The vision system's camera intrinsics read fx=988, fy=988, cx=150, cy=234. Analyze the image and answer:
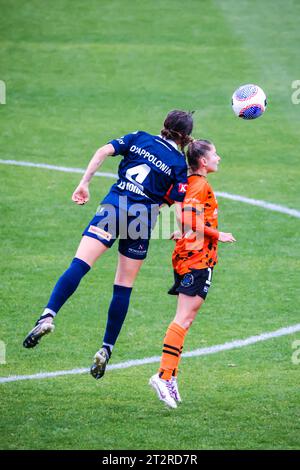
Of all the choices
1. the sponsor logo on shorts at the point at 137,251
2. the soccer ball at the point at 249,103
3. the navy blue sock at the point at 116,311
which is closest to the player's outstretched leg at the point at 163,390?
the navy blue sock at the point at 116,311

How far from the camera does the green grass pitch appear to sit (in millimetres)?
8055

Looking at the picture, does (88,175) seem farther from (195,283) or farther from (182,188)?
(195,283)

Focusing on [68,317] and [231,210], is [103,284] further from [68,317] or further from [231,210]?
[231,210]

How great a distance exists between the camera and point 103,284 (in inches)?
467

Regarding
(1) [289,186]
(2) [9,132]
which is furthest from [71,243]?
(2) [9,132]

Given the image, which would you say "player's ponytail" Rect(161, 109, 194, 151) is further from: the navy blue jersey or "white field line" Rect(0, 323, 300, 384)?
"white field line" Rect(0, 323, 300, 384)

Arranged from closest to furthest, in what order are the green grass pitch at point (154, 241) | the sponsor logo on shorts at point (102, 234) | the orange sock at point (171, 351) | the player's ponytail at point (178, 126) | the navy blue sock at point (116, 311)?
the green grass pitch at point (154, 241)
the orange sock at point (171, 351)
the sponsor logo on shorts at point (102, 234)
the player's ponytail at point (178, 126)
the navy blue sock at point (116, 311)

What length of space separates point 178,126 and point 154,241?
5.16 m

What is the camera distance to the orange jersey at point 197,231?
27.1 feet

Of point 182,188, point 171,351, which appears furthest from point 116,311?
point 182,188

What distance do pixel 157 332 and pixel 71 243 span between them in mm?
3304

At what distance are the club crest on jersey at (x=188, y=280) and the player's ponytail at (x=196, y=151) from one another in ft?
3.11

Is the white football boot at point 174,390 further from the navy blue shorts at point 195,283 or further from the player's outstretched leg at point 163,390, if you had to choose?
the navy blue shorts at point 195,283

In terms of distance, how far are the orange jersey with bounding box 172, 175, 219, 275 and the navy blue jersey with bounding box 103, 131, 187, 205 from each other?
119mm
